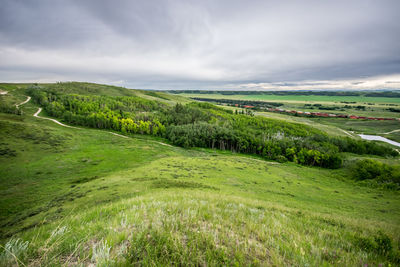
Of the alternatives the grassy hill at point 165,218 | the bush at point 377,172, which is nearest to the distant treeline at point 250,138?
the bush at point 377,172

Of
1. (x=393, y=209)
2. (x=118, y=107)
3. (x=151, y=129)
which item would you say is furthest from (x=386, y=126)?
(x=118, y=107)

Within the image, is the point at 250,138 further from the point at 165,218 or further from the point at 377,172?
the point at 165,218

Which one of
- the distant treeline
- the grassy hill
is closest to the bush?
the grassy hill

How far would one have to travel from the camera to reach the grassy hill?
9.55 ft

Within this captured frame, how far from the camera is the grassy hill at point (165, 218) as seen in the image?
2912mm

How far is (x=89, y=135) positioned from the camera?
6288 centimetres

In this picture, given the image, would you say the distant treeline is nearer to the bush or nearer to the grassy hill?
the bush

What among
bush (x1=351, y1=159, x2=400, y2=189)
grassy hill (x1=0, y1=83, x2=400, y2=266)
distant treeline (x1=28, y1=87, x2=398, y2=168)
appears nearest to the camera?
grassy hill (x1=0, y1=83, x2=400, y2=266)

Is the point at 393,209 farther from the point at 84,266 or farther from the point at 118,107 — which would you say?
the point at 118,107

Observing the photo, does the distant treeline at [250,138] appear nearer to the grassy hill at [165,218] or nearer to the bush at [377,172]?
the bush at [377,172]

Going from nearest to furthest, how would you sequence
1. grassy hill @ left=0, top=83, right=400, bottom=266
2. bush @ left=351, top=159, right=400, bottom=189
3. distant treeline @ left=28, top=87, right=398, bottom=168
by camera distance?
1. grassy hill @ left=0, top=83, right=400, bottom=266
2. bush @ left=351, top=159, right=400, bottom=189
3. distant treeline @ left=28, top=87, right=398, bottom=168

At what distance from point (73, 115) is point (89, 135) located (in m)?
32.8

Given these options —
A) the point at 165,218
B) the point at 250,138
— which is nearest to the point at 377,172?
the point at 250,138

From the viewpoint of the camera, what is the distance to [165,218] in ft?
14.8
